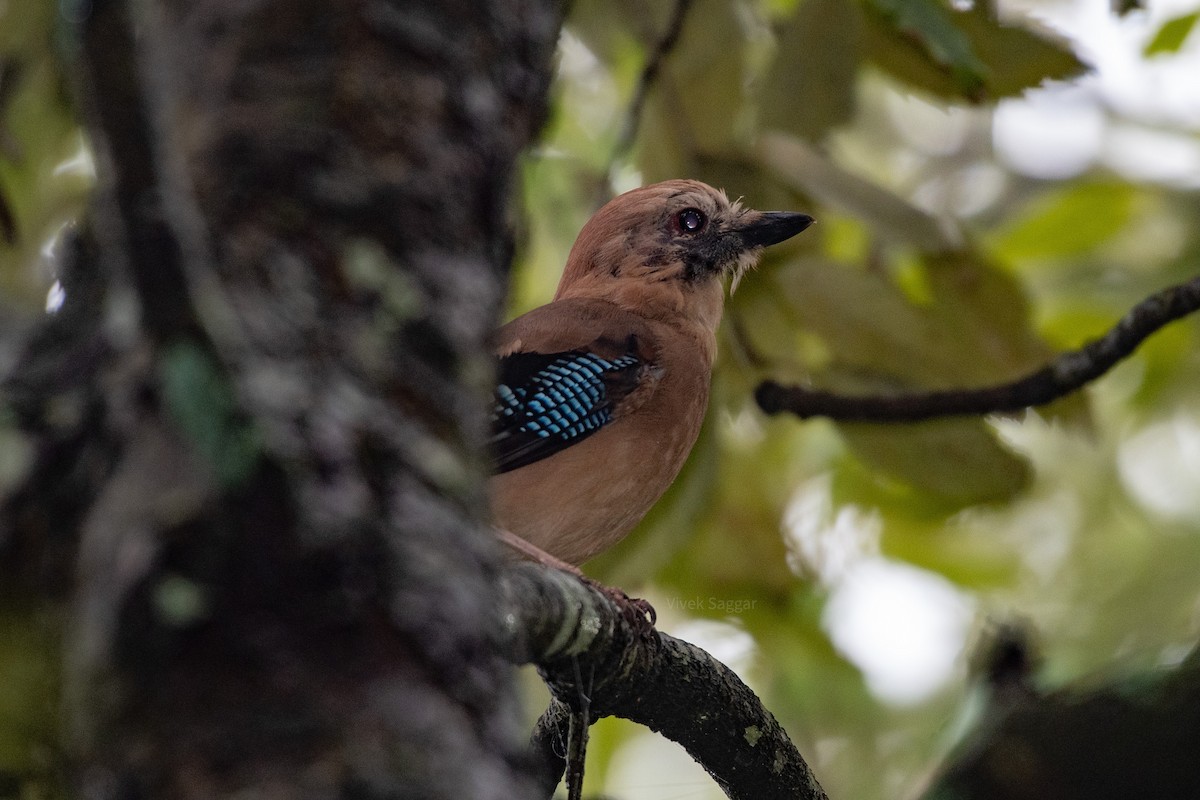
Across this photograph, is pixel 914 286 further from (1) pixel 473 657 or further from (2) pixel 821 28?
(1) pixel 473 657

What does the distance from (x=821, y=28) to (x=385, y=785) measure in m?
3.24

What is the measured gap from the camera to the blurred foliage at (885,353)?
4.02m

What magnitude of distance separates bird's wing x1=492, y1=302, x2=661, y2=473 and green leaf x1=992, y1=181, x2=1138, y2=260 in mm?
1763

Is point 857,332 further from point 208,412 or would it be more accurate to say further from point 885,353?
point 208,412

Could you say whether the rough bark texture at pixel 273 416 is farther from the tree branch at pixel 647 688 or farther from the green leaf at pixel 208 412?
the tree branch at pixel 647 688

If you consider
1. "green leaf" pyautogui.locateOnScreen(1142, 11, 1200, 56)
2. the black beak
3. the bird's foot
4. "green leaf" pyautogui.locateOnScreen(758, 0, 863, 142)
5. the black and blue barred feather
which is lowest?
the bird's foot

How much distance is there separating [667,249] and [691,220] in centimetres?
16

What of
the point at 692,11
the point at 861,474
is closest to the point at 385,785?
the point at 692,11

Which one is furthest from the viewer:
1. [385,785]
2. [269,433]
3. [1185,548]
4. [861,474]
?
[1185,548]

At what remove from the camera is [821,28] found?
4.05m

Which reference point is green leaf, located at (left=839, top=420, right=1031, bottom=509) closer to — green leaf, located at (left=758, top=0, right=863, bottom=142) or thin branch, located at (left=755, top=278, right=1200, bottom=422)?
thin branch, located at (left=755, top=278, right=1200, bottom=422)

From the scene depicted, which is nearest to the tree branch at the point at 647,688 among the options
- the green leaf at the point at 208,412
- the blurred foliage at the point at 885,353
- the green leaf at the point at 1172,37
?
the blurred foliage at the point at 885,353

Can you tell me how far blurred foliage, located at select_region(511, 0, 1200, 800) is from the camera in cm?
402

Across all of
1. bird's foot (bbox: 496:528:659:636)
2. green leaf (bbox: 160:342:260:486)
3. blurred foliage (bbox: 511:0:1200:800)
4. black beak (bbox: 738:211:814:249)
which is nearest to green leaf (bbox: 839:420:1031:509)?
blurred foliage (bbox: 511:0:1200:800)
